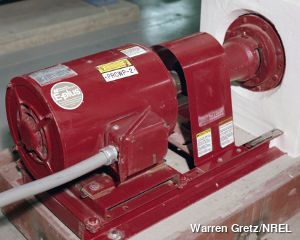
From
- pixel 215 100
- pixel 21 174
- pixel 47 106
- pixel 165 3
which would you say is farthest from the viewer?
pixel 165 3

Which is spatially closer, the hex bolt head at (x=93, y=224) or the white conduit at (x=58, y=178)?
the white conduit at (x=58, y=178)

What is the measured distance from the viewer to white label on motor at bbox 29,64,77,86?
1356 mm

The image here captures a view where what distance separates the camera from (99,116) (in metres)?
1.36

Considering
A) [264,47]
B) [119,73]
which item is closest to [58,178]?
[119,73]

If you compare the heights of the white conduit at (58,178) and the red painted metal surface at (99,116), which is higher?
the red painted metal surface at (99,116)

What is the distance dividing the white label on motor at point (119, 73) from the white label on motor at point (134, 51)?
0.20ft

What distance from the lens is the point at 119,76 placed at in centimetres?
143

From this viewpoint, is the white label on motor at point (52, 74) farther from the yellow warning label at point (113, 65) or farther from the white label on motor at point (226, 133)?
the white label on motor at point (226, 133)

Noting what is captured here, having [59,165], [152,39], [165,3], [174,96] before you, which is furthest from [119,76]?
[165,3]

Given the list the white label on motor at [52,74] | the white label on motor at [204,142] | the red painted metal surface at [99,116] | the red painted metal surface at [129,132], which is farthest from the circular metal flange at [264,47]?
the white label on motor at [52,74]

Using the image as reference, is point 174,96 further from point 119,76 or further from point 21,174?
point 21,174

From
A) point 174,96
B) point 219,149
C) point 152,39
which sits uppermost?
point 174,96

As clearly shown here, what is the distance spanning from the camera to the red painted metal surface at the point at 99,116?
1.33 metres

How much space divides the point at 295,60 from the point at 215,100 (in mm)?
315
